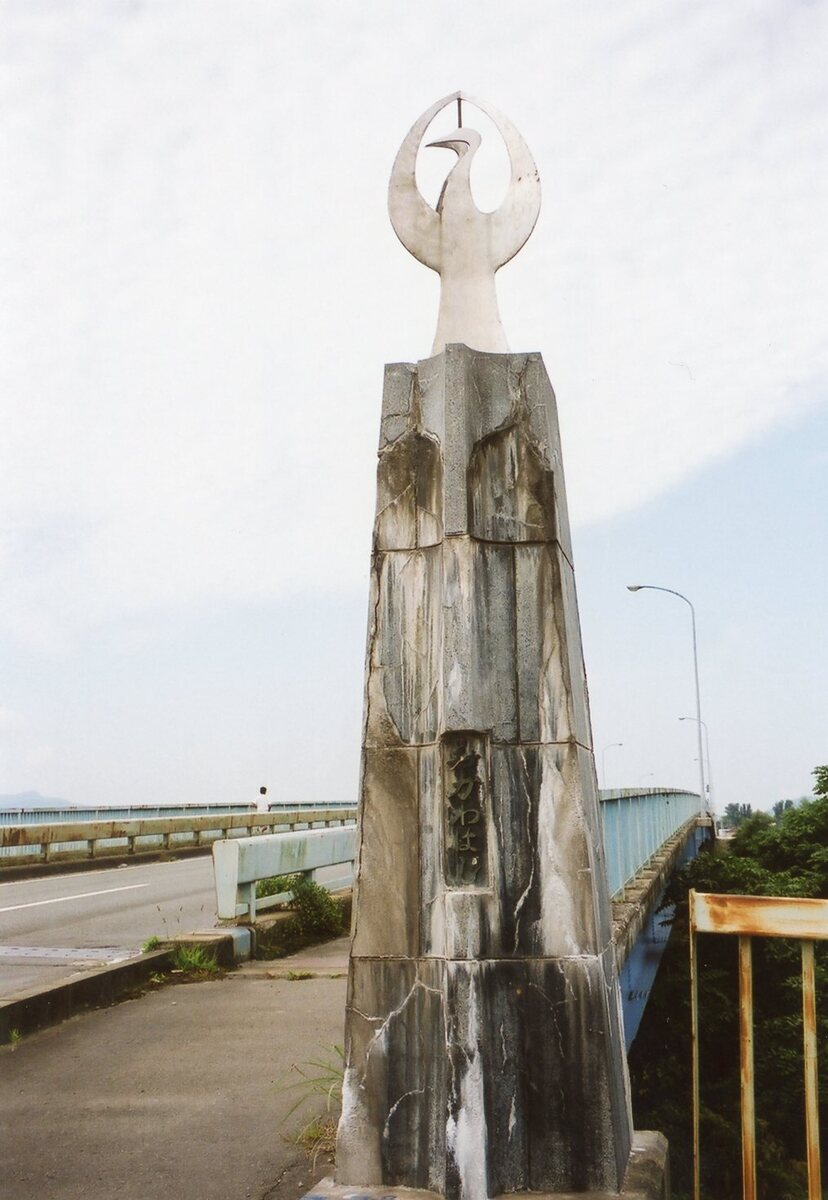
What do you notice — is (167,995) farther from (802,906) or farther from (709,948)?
(709,948)

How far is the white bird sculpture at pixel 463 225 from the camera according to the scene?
4969 mm

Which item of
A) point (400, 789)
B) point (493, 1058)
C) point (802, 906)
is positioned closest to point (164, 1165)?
point (493, 1058)

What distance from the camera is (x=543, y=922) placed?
13.0ft

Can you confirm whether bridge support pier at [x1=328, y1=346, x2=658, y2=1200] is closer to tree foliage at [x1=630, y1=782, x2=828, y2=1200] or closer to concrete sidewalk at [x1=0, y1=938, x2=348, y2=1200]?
concrete sidewalk at [x1=0, y1=938, x2=348, y2=1200]

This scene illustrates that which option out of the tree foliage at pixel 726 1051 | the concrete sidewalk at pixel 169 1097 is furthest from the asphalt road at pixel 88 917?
the tree foliage at pixel 726 1051

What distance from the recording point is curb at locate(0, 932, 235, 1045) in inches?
264

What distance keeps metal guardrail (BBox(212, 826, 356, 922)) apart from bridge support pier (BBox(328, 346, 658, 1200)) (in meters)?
5.06

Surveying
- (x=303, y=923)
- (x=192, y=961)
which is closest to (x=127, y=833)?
(x=303, y=923)

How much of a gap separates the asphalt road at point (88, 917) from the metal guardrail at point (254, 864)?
47cm

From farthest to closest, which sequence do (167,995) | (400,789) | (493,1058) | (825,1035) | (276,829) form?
(276,829), (825,1035), (167,995), (400,789), (493,1058)

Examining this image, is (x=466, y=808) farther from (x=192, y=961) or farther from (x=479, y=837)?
(x=192, y=961)

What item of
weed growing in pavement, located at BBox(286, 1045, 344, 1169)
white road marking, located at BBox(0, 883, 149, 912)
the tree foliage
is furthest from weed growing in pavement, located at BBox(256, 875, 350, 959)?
white road marking, located at BBox(0, 883, 149, 912)

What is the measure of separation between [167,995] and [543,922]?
503 cm

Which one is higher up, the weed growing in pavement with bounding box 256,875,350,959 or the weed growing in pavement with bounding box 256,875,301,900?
the weed growing in pavement with bounding box 256,875,301,900
